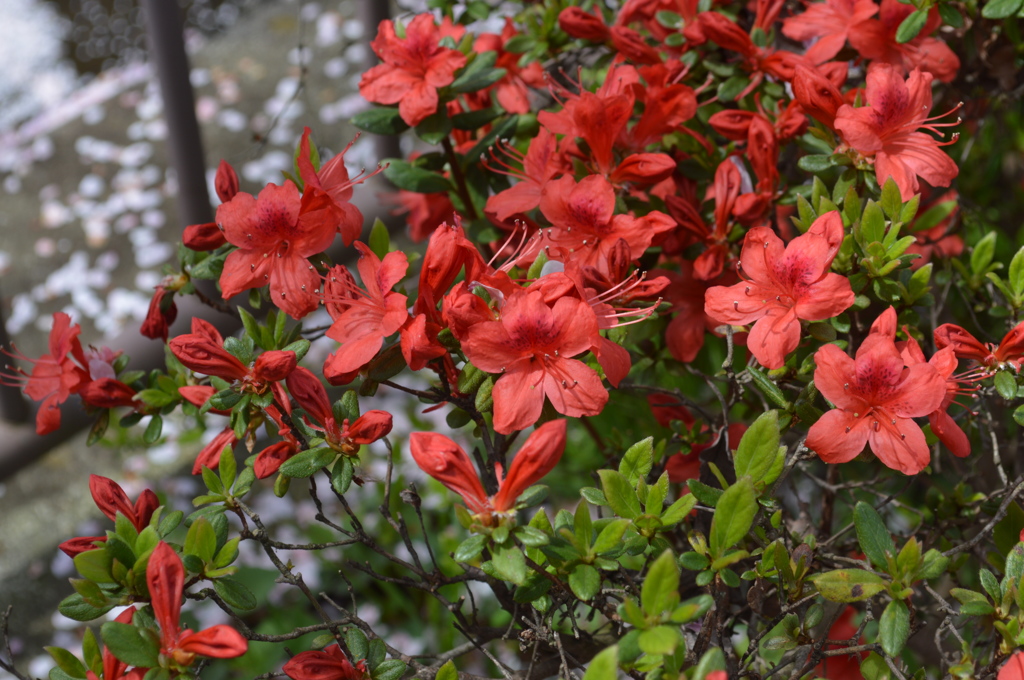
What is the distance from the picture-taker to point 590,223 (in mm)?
979

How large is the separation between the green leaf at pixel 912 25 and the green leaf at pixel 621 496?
661mm

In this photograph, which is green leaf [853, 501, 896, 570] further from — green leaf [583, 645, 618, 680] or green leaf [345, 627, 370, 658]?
green leaf [345, 627, 370, 658]

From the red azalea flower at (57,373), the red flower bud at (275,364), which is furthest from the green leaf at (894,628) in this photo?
the red azalea flower at (57,373)

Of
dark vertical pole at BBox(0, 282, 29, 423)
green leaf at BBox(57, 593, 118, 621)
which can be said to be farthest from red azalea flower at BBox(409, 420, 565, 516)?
dark vertical pole at BBox(0, 282, 29, 423)

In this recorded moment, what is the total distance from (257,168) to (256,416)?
2.50 metres

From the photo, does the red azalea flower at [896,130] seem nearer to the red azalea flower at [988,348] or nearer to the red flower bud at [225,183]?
the red azalea flower at [988,348]

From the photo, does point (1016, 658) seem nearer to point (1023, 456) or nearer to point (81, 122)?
point (1023, 456)

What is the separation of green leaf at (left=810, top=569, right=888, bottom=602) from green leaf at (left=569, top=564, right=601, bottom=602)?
0.67ft

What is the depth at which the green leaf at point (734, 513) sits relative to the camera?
2.56 feet

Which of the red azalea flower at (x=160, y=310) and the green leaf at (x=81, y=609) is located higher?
the red azalea flower at (x=160, y=310)

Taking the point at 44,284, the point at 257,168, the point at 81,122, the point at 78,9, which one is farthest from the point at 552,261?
the point at 78,9

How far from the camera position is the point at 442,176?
4.08ft

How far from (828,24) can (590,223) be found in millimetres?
480

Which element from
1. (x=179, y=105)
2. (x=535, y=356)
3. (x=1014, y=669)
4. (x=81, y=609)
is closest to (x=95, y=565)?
(x=81, y=609)
